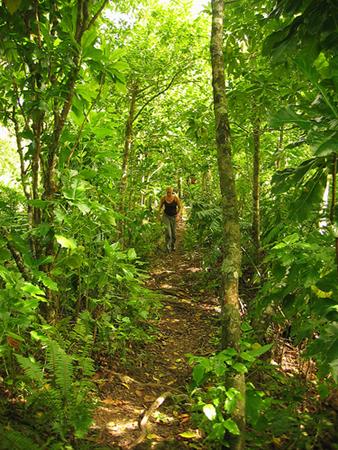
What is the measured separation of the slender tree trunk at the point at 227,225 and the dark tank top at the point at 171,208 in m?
6.42

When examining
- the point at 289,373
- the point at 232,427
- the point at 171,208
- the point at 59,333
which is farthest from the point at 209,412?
the point at 171,208

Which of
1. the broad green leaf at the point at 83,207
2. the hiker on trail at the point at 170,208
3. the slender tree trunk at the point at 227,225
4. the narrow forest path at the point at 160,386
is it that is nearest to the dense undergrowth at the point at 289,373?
the slender tree trunk at the point at 227,225

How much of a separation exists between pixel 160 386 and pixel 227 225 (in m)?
1.96

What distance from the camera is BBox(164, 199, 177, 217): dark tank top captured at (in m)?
10.0

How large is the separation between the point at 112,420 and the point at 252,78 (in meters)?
4.31

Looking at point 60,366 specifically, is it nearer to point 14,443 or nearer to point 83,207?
point 14,443

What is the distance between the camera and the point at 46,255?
368 centimetres

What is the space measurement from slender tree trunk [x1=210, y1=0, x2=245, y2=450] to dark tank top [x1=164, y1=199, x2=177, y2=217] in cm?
642

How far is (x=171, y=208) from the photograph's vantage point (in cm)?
1005

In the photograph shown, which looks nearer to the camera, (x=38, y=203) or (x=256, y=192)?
(x=38, y=203)

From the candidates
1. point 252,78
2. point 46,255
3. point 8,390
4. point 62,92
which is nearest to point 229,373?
point 8,390

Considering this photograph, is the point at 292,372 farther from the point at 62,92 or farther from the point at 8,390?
the point at 62,92

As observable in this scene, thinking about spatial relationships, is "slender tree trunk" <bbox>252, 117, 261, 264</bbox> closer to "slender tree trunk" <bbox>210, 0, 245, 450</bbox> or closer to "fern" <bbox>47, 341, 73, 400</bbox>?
"slender tree trunk" <bbox>210, 0, 245, 450</bbox>

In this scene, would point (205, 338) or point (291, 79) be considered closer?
point (291, 79)
